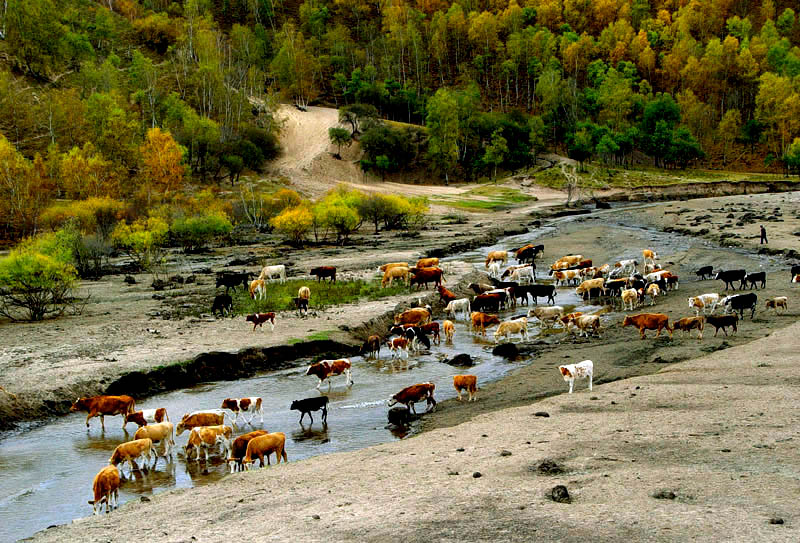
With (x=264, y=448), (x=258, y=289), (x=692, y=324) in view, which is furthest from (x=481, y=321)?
(x=264, y=448)

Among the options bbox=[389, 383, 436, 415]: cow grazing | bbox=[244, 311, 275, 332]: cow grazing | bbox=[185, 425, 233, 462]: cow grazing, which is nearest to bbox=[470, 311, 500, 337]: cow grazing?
bbox=[244, 311, 275, 332]: cow grazing

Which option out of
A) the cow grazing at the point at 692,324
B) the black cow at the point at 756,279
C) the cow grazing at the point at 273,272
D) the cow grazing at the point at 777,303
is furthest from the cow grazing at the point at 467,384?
the cow grazing at the point at 273,272

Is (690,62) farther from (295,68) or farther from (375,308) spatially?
(375,308)

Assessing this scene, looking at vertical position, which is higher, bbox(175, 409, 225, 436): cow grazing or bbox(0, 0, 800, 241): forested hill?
bbox(0, 0, 800, 241): forested hill

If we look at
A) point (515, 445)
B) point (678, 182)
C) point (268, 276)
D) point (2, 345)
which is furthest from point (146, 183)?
point (678, 182)

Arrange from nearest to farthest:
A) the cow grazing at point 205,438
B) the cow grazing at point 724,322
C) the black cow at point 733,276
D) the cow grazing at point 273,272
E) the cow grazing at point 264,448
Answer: the cow grazing at point 264,448, the cow grazing at point 205,438, the cow grazing at point 724,322, the black cow at point 733,276, the cow grazing at point 273,272

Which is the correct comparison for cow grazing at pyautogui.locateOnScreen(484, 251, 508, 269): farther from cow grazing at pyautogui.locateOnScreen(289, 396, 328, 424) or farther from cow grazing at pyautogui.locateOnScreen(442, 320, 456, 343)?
cow grazing at pyautogui.locateOnScreen(289, 396, 328, 424)

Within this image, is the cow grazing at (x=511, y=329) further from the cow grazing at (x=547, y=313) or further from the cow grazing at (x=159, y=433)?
the cow grazing at (x=159, y=433)

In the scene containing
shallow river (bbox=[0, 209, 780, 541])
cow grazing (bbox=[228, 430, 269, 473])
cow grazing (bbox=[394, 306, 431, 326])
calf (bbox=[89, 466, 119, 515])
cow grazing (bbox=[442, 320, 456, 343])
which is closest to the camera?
calf (bbox=[89, 466, 119, 515])
